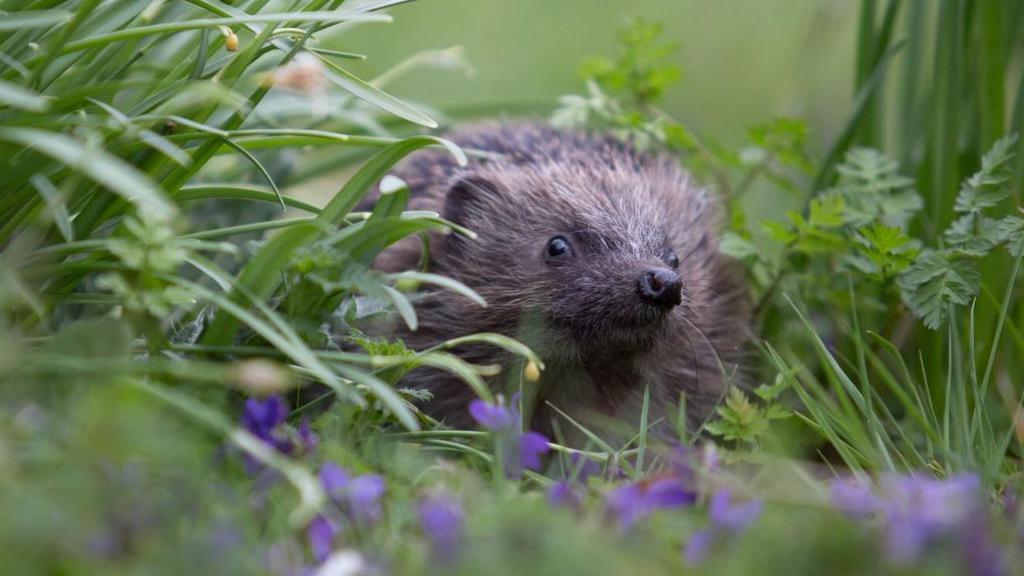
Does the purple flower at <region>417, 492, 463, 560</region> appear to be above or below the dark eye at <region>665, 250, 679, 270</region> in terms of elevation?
above

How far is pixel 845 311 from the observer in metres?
4.96

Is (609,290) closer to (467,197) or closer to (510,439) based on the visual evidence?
(467,197)

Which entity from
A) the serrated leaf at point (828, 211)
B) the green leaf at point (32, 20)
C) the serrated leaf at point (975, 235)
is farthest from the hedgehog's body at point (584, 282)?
the green leaf at point (32, 20)

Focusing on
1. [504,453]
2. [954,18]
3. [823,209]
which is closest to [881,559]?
[504,453]

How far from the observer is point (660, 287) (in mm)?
4195

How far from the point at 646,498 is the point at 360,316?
50.7 inches

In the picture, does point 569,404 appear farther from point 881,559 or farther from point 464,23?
point 464,23

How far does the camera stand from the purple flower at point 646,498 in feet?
8.54

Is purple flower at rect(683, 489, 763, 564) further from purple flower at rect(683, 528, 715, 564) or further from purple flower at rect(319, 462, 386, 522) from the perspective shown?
purple flower at rect(319, 462, 386, 522)

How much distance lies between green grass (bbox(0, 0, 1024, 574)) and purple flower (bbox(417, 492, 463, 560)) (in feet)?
0.06

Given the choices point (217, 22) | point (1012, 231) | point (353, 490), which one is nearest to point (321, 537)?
point (353, 490)

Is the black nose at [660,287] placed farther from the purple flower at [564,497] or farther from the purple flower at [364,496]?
the purple flower at [364,496]

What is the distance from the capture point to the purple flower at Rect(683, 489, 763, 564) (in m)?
2.42

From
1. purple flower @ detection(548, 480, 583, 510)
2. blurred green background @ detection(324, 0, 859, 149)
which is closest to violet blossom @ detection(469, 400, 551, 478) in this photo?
purple flower @ detection(548, 480, 583, 510)
